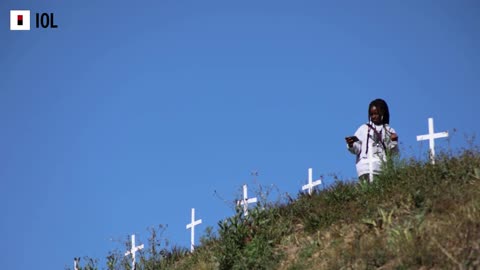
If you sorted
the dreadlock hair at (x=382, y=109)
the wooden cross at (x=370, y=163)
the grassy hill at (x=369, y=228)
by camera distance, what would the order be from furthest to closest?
the dreadlock hair at (x=382, y=109) < the wooden cross at (x=370, y=163) < the grassy hill at (x=369, y=228)

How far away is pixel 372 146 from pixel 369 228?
2.36m

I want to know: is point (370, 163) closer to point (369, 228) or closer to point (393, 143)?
point (393, 143)

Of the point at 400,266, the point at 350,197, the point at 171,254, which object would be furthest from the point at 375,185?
the point at 171,254

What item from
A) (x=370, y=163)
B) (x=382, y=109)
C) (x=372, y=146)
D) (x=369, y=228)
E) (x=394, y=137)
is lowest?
(x=369, y=228)

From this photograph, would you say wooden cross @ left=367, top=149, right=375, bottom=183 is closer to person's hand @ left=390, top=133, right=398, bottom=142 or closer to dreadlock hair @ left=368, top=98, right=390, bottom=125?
person's hand @ left=390, top=133, right=398, bottom=142

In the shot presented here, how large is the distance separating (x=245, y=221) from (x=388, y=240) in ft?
10.5

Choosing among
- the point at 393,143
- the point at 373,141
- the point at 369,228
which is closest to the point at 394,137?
the point at 393,143

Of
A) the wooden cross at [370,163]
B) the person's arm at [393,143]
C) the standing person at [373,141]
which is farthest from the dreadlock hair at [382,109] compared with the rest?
the wooden cross at [370,163]

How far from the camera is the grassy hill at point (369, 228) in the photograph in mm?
7102

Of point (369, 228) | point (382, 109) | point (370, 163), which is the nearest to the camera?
point (369, 228)

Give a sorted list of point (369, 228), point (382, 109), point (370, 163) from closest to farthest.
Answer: point (369, 228) < point (370, 163) < point (382, 109)

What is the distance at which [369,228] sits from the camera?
28.0ft

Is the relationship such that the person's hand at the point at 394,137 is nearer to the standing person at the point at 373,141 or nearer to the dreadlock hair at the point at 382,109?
the standing person at the point at 373,141

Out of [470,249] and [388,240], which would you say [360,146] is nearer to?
[388,240]
